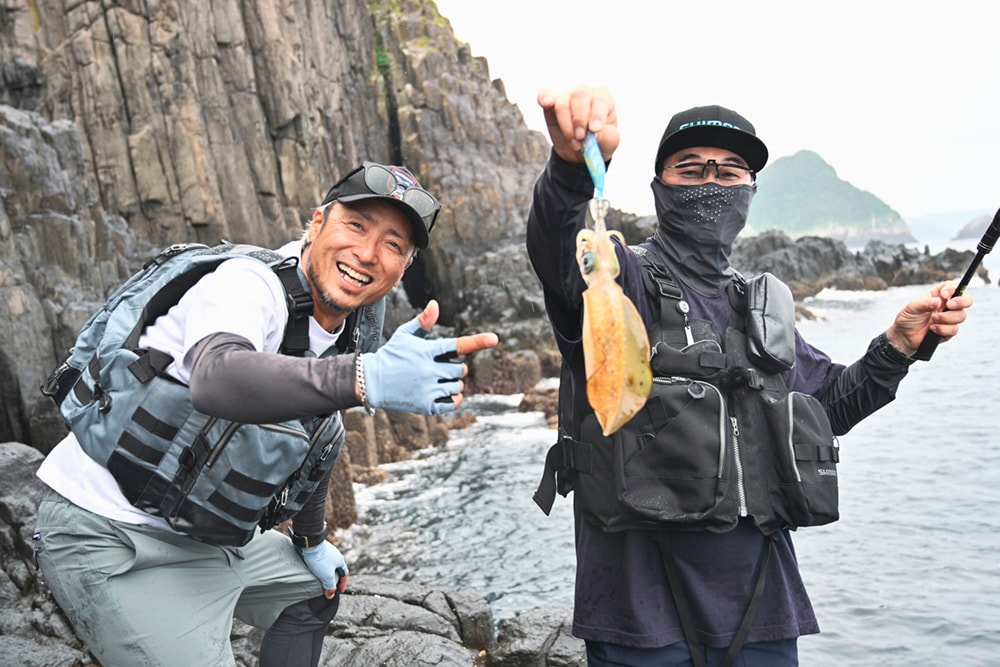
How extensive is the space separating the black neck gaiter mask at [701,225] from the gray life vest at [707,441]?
0.14 m

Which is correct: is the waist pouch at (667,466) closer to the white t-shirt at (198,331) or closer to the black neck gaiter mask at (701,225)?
the black neck gaiter mask at (701,225)

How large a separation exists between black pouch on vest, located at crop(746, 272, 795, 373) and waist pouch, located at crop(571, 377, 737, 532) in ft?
0.89

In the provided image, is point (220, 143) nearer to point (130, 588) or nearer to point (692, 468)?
point (130, 588)

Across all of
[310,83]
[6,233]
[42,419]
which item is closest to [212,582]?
[42,419]

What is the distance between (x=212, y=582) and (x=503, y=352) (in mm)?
26974

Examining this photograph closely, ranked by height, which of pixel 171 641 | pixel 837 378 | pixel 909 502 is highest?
pixel 837 378

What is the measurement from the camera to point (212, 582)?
3.21m

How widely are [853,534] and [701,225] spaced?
38.5 feet

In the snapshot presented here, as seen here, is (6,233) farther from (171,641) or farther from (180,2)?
(180,2)

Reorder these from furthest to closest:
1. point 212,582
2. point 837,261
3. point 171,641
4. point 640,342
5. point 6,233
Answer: point 837,261 → point 6,233 → point 212,582 → point 171,641 → point 640,342

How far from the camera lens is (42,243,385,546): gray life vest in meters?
2.68

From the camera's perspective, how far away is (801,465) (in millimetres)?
2939

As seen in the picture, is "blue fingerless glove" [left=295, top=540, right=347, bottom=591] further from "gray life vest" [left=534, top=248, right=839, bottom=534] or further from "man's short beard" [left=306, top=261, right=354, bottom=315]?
"man's short beard" [left=306, top=261, right=354, bottom=315]

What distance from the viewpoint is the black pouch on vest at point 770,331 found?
2947 millimetres
